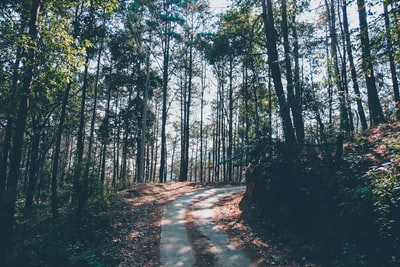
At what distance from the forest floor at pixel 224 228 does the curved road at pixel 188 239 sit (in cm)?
25

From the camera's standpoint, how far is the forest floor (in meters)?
6.89

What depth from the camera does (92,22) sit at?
43.6 ft

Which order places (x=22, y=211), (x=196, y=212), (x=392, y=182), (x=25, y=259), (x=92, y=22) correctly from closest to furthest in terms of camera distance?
(x=392, y=182) < (x=25, y=259) < (x=196, y=212) < (x=92, y=22) < (x=22, y=211)

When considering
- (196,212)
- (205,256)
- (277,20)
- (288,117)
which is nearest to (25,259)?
(205,256)

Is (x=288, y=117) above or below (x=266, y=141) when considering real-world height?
above

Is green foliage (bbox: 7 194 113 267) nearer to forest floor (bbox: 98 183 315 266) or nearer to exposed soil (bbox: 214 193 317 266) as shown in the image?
forest floor (bbox: 98 183 315 266)

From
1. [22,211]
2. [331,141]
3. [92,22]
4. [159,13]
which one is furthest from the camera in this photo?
[159,13]

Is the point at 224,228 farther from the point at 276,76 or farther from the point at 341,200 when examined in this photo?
the point at 276,76

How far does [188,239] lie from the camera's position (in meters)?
8.16

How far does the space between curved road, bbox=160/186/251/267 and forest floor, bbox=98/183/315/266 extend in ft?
0.83

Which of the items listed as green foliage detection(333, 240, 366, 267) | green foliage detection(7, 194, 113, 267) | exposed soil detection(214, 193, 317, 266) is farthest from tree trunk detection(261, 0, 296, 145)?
green foliage detection(7, 194, 113, 267)

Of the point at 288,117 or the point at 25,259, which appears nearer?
the point at 25,259

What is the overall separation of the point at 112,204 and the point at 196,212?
4.04 metres

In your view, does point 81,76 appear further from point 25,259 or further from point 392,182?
point 392,182
